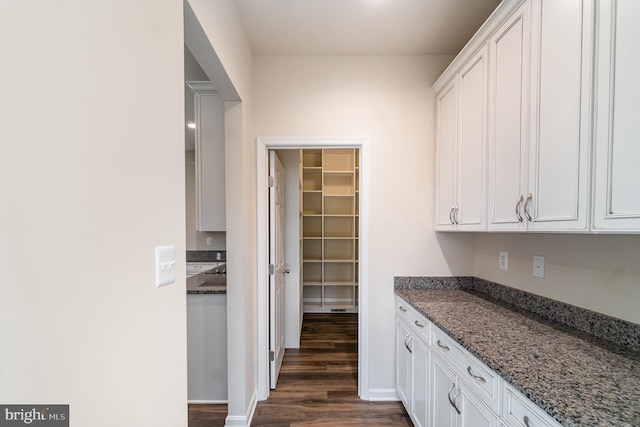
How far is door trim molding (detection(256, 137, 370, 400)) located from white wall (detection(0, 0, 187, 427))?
1255 mm

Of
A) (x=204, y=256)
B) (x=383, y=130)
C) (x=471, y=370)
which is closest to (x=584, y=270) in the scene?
(x=471, y=370)

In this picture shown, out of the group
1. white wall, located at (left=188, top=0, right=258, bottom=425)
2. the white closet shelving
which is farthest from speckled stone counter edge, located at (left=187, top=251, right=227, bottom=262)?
white wall, located at (left=188, top=0, right=258, bottom=425)

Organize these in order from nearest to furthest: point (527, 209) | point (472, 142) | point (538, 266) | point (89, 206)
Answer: point (89, 206)
point (527, 209)
point (538, 266)
point (472, 142)

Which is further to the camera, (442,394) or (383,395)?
(383,395)

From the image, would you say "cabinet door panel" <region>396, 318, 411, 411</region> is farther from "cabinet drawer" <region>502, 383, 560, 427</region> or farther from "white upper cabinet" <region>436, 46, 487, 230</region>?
"cabinet drawer" <region>502, 383, 560, 427</region>

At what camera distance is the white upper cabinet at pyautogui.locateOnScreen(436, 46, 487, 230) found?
1562 millimetres

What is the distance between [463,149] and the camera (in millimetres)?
1750

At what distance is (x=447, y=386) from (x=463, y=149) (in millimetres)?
1388

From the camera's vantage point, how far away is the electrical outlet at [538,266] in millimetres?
1512

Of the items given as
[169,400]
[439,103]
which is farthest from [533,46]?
[169,400]

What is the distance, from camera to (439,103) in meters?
2.08

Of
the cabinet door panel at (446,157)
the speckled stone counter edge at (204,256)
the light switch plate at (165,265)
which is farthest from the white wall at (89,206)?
the speckled stone counter edge at (204,256)

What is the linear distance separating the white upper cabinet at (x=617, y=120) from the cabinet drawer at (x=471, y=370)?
67 centimetres

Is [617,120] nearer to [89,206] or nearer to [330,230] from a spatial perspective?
[89,206]
